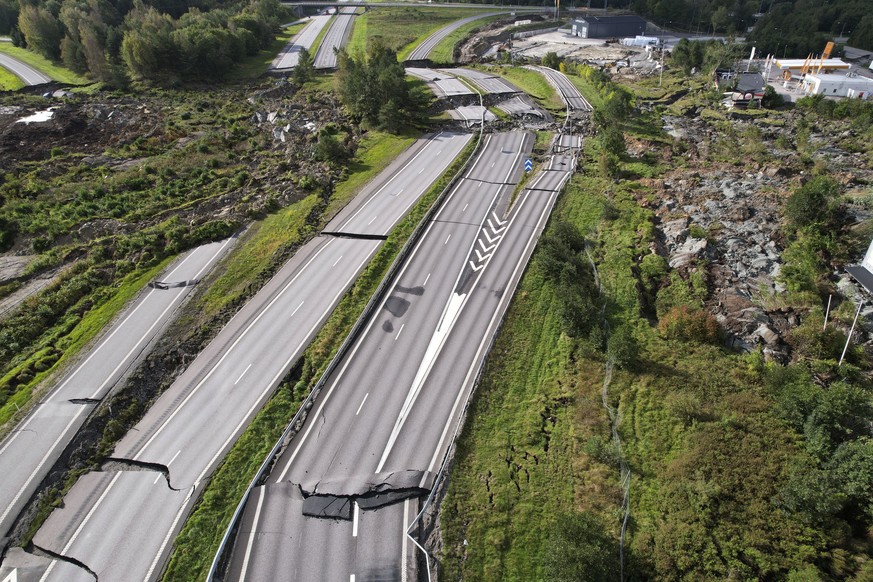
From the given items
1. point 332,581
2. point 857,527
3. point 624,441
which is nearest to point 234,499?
point 332,581

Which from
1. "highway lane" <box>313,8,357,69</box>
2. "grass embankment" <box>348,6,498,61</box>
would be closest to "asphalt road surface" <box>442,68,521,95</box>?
"grass embankment" <box>348,6,498,61</box>

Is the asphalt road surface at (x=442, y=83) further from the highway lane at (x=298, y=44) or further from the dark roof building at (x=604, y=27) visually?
the dark roof building at (x=604, y=27)

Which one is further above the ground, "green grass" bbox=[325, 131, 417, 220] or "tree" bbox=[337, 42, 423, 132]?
"tree" bbox=[337, 42, 423, 132]

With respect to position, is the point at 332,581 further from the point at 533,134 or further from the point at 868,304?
the point at 533,134

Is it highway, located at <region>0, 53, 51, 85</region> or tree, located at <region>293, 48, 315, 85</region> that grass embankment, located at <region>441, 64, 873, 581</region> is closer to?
tree, located at <region>293, 48, 315, 85</region>

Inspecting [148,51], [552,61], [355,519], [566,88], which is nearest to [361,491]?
[355,519]

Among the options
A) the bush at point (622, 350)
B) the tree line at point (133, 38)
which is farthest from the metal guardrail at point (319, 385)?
the tree line at point (133, 38)

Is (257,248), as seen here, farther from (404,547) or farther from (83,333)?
(404,547)
